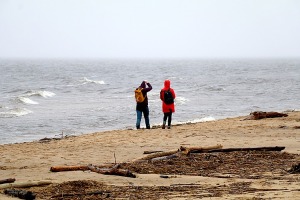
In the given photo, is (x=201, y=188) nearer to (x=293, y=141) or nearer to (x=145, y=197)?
(x=145, y=197)

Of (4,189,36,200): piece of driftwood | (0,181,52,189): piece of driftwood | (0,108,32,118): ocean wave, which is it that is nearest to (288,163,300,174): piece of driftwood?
(0,181,52,189): piece of driftwood

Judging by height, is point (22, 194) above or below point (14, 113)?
above

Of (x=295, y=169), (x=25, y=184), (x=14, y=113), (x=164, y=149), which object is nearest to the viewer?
(x=25, y=184)

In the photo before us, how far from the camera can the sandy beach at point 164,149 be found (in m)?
6.85

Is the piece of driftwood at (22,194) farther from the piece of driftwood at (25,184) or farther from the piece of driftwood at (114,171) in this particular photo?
the piece of driftwood at (114,171)

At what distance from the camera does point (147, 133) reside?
14.7 metres

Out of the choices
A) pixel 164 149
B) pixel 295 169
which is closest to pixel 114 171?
pixel 295 169

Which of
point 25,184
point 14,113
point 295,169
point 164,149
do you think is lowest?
point 14,113

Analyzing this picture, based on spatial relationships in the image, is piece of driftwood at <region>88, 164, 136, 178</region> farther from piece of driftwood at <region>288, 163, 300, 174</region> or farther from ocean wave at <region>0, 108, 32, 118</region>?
ocean wave at <region>0, 108, 32, 118</region>

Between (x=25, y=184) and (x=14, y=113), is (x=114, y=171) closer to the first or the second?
(x=25, y=184)

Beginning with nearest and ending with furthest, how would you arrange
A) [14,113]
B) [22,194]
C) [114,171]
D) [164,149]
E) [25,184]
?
[22,194], [25,184], [114,171], [164,149], [14,113]

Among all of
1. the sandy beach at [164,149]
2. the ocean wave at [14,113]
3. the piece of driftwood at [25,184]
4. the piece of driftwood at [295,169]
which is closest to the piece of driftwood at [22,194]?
the sandy beach at [164,149]

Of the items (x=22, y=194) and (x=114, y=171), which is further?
(x=114, y=171)

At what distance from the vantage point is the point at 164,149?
37.3 feet
